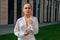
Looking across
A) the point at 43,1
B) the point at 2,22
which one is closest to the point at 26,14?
the point at 2,22

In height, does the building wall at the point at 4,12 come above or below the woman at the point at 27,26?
below

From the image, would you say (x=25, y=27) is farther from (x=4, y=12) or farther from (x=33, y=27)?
(x=4, y=12)

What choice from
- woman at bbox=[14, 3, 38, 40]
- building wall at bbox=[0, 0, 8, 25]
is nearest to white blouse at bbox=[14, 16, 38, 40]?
woman at bbox=[14, 3, 38, 40]

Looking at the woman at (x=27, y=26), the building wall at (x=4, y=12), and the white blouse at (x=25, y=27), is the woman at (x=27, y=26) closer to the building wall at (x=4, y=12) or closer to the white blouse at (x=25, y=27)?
the white blouse at (x=25, y=27)

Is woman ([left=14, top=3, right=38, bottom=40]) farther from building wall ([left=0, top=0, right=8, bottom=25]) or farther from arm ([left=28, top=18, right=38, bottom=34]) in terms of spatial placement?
building wall ([left=0, top=0, right=8, bottom=25])

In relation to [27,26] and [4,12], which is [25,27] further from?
[4,12]

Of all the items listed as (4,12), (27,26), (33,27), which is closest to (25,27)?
(27,26)

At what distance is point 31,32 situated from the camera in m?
4.56

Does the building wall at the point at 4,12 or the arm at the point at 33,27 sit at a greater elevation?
the arm at the point at 33,27

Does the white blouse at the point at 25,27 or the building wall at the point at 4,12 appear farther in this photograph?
the building wall at the point at 4,12

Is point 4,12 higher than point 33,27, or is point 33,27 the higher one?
point 33,27

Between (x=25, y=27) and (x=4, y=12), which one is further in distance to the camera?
(x=4, y=12)

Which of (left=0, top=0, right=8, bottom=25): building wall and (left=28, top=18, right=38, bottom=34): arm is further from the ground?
(left=28, top=18, right=38, bottom=34): arm

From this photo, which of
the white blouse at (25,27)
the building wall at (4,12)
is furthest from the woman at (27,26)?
the building wall at (4,12)
